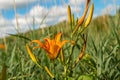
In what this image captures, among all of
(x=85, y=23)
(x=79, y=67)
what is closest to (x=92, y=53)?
(x=79, y=67)

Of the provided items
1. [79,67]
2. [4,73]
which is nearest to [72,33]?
[4,73]

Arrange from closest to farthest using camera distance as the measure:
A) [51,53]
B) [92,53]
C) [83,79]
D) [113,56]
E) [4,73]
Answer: [4,73] < [51,53] < [83,79] < [113,56] < [92,53]

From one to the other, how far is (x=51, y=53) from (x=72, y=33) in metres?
0.14

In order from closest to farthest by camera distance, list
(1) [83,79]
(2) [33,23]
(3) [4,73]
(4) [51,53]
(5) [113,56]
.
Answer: (3) [4,73], (4) [51,53], (1) [83,79], (5) [113,56], (2) [33,23]

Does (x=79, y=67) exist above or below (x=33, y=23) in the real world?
below

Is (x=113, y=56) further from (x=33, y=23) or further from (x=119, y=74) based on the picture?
(x=33, y=23)

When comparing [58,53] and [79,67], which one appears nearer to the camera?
[58,53]

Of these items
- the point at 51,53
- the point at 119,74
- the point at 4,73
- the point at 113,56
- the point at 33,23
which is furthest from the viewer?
the point at 33,23

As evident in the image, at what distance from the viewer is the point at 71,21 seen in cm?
116

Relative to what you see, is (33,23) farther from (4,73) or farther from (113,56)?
Result: (4,73)

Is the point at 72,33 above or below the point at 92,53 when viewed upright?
above

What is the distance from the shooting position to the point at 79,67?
1964 mm

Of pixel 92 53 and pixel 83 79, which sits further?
pixel 92 53

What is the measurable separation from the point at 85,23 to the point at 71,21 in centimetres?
6
